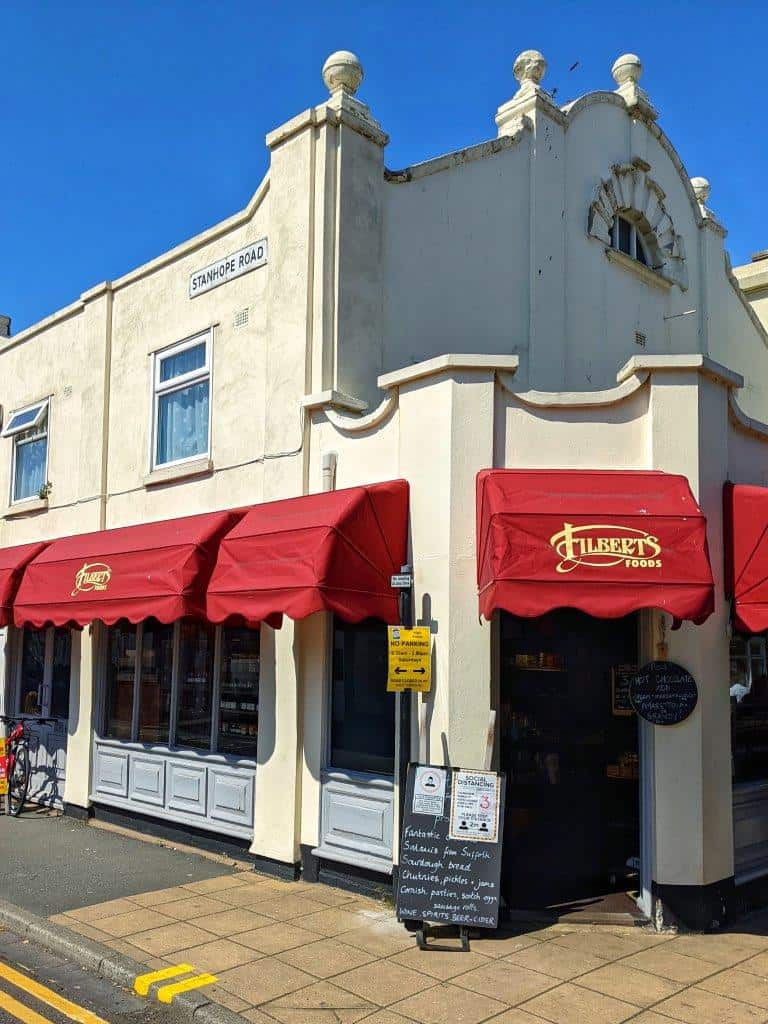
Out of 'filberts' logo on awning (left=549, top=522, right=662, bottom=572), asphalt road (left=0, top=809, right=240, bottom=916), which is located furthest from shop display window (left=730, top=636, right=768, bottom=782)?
asphalt road (left=0, top=809, right=240, bottom=916)

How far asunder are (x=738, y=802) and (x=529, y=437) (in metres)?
3.77

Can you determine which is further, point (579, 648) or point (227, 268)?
point (227, 268)

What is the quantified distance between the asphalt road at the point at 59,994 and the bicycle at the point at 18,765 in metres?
5.53

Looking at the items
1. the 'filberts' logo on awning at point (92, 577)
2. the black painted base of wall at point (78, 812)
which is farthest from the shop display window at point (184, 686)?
the 'filberts' logo on awning at point (92, 577)

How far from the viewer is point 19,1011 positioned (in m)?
6.07

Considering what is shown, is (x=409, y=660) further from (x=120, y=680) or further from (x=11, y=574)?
(x=11, y=574)

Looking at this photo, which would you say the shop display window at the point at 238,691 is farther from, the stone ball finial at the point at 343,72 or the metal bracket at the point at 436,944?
the stone ball finial at the point at 343,72

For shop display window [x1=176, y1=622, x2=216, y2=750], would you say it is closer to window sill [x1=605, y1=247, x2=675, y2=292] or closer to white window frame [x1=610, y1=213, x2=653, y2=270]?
window sill [x1=605, y1=247, x2=675, y2=292]

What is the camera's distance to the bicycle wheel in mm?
12469

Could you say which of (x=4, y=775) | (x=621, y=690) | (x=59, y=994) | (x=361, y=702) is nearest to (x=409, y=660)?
(x=361, y=702)

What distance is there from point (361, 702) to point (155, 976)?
123 inches

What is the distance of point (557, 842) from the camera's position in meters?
8.64

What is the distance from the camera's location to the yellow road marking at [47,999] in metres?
5.97

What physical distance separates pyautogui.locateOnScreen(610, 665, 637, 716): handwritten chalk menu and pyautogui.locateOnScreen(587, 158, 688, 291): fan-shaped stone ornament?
6342 mm
